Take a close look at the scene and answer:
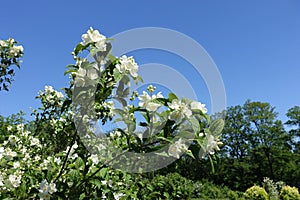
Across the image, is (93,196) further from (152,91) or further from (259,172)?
(259,172)

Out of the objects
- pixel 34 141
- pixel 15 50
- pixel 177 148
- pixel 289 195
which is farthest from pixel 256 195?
pixel 177 148

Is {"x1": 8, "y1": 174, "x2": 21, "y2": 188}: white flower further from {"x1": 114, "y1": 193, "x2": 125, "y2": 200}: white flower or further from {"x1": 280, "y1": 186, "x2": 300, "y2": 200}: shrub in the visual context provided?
{"x1": 280, "y1": 186, "x2": 300, "y2": 200}: shrub

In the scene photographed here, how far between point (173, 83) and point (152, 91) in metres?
0.30

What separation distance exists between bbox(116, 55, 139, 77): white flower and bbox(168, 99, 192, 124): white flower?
0.30 meters

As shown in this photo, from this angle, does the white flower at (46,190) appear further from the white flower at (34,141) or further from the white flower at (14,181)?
the white flower at (34,141)

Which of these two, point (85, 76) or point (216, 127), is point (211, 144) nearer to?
point (216, 127)

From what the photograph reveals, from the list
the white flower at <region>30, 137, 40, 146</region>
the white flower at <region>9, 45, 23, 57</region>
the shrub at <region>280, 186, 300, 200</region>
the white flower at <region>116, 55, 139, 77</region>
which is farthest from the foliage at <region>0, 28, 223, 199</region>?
the shrub at <region>280, 186, 300, 200</region>

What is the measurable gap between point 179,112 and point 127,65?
14.6 inches

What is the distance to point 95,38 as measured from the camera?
146cm

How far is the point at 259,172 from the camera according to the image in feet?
84.3

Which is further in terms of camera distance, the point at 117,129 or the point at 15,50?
the point at 15,50

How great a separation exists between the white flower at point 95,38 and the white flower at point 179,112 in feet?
1.50

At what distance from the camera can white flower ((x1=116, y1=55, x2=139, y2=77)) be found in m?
1.46

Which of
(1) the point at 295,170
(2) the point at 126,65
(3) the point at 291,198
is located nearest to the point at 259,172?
(1) the point at 295,170
